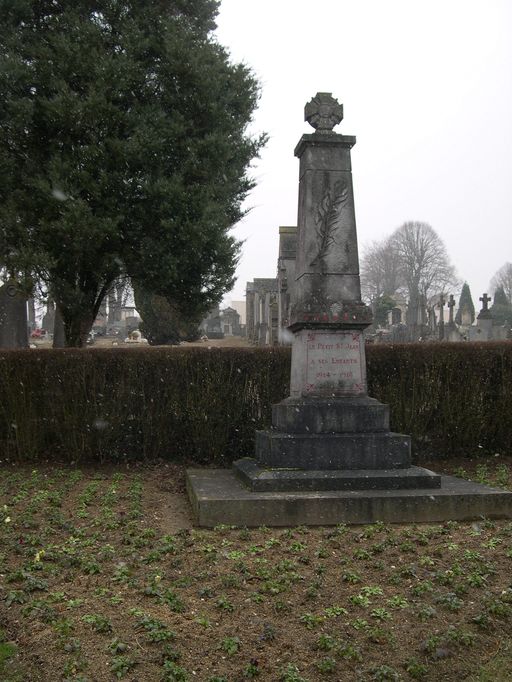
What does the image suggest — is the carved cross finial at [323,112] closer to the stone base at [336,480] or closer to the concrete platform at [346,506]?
the stone base at [336,480]

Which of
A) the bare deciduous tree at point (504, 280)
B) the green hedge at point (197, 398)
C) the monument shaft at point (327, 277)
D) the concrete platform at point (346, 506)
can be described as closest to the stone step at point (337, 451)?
the concrete platform at point (346, 506)

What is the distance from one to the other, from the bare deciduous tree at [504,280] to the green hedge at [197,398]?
244 ft

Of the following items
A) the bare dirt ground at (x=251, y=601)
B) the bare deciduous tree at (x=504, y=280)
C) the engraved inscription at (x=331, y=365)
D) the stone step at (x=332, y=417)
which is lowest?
the bare dirt ground at (x=251, y=601)

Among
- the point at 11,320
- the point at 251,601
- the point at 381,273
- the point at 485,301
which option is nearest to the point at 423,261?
the point at 381,273

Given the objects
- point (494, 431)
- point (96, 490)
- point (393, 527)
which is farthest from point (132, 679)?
point (494, 431)

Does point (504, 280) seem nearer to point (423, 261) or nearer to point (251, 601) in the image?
point (423, 261)

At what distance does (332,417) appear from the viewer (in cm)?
790

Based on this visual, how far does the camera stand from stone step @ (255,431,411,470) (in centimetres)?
761

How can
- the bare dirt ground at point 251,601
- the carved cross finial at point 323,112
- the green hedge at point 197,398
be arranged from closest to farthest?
the bare dirt ground at point 251,601
the carved cross finial at point 323,112
the green hedge at point 197,398

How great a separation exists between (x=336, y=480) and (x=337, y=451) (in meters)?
0.55

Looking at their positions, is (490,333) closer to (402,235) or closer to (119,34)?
(119,34)

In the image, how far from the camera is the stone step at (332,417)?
789 centimetres

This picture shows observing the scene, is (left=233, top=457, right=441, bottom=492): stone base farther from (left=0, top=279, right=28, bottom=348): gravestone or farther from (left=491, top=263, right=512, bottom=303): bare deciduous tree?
(left=491, top=263, right=512, bottom=303): bare deciduous tree

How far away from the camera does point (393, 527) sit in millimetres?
6492
